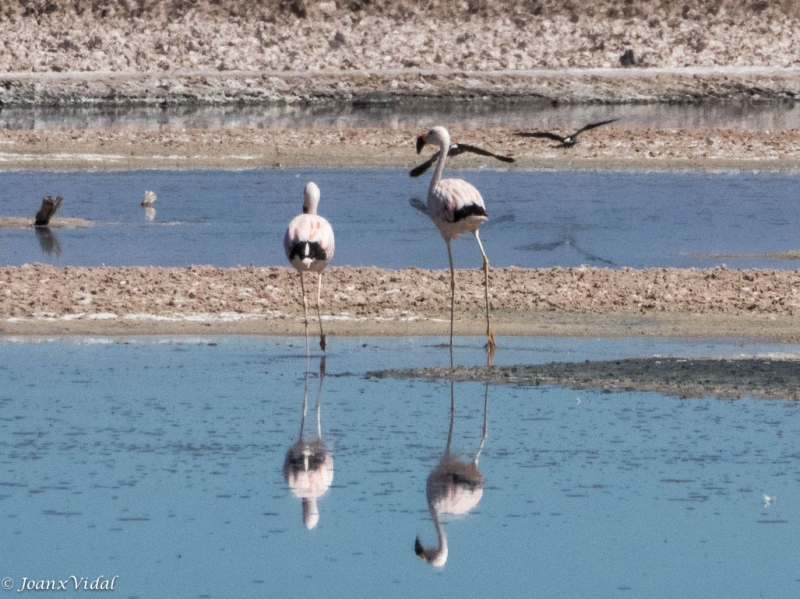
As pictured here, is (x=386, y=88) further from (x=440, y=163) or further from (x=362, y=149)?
(x=440, y=163)

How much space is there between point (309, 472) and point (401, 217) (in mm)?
16480

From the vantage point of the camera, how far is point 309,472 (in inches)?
336

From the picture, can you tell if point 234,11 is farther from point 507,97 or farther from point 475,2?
point 507,97

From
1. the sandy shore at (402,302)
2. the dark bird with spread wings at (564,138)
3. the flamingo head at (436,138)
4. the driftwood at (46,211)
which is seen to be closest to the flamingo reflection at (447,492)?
the sandy shore at (402,302)

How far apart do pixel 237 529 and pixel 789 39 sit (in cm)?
5698

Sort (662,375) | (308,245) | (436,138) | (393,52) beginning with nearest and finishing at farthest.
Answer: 1. (662,375)
2. (308,245)
3. (436,138)
4. (393,52)

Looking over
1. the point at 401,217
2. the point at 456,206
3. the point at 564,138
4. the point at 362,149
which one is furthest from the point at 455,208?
the point at 362,149

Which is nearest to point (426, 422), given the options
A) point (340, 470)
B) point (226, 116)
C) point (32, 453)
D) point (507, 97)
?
point (340, 470)

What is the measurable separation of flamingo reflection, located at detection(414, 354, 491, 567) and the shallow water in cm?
6

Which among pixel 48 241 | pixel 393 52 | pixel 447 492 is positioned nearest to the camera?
pixel 447 492

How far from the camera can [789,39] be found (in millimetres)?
60938

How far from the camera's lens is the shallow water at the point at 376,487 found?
22.0 ft

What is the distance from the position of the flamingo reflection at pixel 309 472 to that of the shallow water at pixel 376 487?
0.06 metres

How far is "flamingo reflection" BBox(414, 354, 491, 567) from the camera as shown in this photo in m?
7.02
